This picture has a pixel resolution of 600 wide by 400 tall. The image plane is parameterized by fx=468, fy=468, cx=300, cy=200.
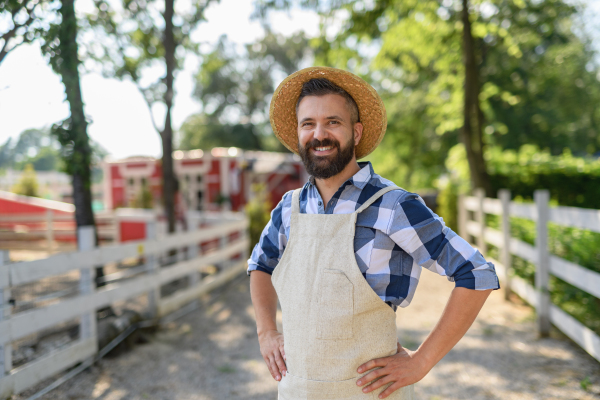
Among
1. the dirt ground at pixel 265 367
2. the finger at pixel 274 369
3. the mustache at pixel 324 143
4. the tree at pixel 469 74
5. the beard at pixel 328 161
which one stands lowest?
the dirt ground at pixel 265 367

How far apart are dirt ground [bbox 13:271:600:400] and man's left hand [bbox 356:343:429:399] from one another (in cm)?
216

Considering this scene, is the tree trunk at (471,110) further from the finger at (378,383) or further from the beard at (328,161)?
the finger at (378,383)

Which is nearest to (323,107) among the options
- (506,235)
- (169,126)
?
(506,235)

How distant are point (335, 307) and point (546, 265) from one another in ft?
13.4

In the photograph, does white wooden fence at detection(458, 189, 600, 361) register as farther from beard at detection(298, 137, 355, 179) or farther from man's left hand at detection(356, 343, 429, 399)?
beard at detection(298, 137, 355, 179)

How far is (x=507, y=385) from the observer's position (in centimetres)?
359

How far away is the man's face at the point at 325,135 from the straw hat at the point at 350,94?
14cm

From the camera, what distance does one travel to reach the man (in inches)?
58.9

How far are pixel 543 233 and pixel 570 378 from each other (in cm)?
171

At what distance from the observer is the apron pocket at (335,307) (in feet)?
5.01

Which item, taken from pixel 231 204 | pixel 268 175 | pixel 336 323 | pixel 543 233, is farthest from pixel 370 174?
pixel 268 175

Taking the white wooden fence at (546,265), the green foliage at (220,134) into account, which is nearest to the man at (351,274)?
the white wooden fence at (546,265)

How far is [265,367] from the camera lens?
4102 mm

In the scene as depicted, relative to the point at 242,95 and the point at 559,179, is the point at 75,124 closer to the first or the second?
the point at 559,179
